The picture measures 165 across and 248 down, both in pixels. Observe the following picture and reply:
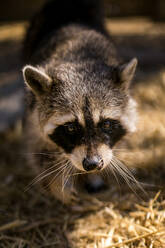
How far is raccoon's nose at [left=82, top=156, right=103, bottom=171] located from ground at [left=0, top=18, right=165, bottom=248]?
0.75m

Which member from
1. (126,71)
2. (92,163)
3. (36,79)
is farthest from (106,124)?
(36,79)

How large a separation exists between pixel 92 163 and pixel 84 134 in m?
0.29

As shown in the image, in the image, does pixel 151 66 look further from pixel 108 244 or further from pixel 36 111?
pixel 108 244

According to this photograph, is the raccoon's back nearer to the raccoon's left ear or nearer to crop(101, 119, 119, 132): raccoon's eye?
the raccoon's left ear

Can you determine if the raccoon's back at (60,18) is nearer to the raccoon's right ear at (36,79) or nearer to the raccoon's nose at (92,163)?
the raccoon's right ear at (36,79)

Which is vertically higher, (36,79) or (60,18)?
(60,18)

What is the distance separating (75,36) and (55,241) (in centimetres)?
243

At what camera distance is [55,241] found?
2.89 m

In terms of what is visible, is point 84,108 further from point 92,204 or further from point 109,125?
point 92,204

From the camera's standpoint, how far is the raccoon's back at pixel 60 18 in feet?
15.3

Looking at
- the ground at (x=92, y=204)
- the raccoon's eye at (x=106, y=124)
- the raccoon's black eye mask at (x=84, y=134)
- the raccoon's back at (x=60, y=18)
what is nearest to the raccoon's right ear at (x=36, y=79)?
the raccoon's black eye mask at (x=84, y=134)

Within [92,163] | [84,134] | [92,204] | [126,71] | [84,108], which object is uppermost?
[126,71]

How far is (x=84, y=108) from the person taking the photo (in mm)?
2650

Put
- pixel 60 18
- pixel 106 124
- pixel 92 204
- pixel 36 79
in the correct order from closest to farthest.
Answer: pixel 106 124, pixel 36 79, pixel 92 204, pixel 60 18
